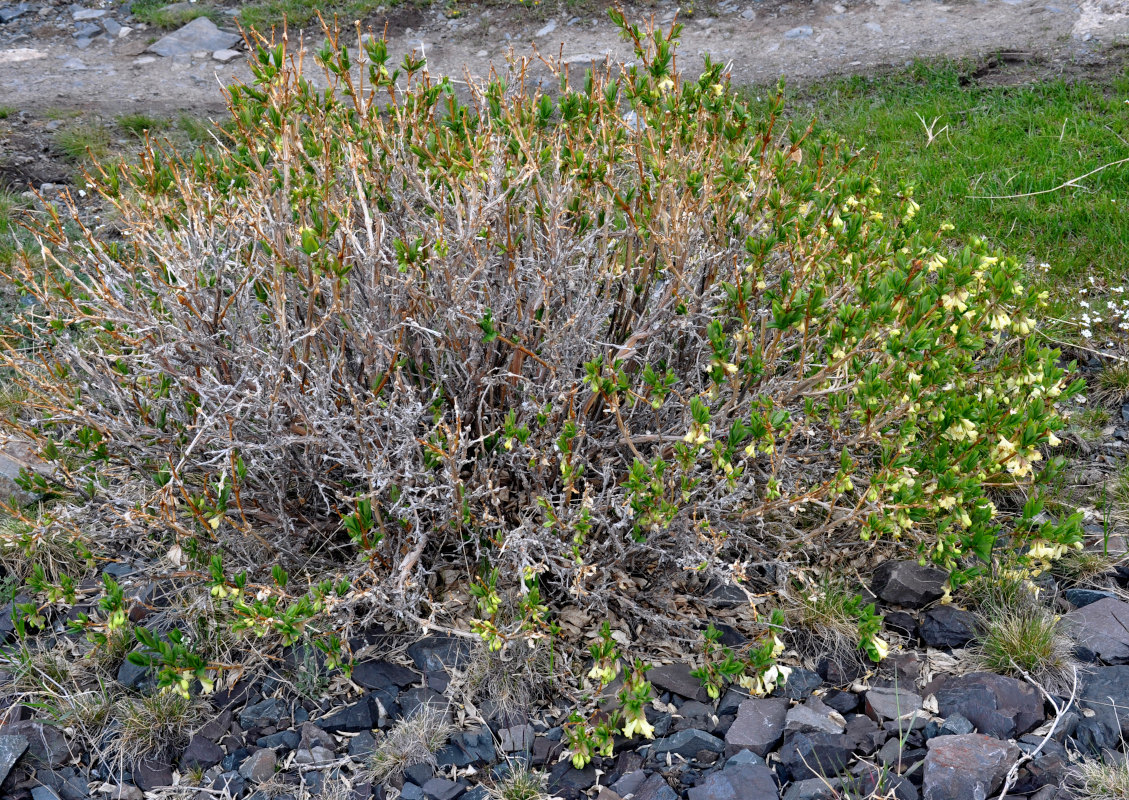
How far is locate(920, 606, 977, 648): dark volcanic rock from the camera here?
2852mm

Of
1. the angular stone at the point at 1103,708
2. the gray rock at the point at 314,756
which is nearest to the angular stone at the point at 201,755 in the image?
the gray rock at the point at 314,756

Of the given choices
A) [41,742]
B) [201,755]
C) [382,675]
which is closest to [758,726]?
[382,675]

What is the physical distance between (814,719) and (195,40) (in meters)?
9.55

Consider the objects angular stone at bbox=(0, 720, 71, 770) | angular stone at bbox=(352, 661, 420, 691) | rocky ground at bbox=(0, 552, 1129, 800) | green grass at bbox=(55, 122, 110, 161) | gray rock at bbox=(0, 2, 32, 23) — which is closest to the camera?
rocky ground at bbox=(0, 552, 1129, 800)

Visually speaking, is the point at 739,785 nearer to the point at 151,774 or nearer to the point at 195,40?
the point at 151,774

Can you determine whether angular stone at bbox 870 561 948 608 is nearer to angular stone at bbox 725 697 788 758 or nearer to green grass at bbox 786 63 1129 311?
angular stone at bbox 725 697 788 758

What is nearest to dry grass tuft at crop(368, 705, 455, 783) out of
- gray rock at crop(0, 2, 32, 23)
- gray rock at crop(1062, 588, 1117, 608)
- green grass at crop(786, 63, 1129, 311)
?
gray rock at crop(1062, 588, 1117, 608)

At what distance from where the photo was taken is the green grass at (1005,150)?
15.3 feet

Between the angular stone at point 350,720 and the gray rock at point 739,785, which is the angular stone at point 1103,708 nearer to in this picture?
the gray rock at point 739,785

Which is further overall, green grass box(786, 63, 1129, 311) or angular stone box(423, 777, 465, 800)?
green grass box(786, 63, 1129, 311)

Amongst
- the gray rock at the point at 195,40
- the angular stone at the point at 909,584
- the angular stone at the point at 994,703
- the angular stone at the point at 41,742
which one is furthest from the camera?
the gray rock at the point at 195,40

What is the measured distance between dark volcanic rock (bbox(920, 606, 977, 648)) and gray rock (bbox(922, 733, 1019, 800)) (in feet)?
1.44

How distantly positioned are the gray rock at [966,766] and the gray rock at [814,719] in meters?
0.26

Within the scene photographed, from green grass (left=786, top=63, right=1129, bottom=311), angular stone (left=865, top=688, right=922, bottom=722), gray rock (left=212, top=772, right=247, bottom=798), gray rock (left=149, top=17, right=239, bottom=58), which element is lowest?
gray rock (left=212, top=772, right=247, bottom=798)
